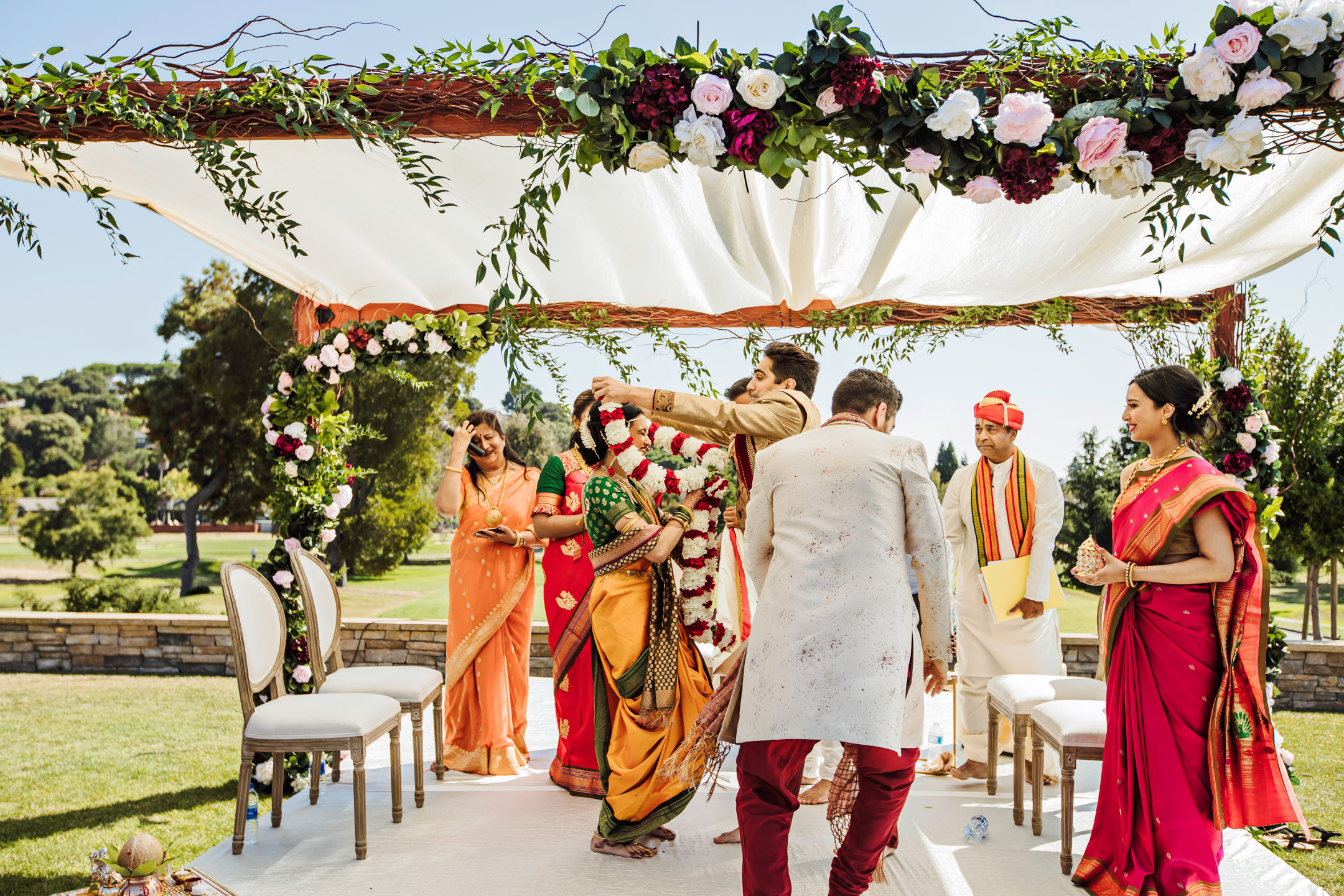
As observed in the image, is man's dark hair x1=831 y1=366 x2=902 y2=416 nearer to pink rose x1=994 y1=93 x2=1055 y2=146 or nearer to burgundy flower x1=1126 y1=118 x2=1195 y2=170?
pink rose x1=994 y1=93 x2=1055 y2=146

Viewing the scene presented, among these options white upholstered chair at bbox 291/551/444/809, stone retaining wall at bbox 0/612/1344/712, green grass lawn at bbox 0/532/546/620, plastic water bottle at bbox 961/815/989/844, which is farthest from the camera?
green grass lawn at bbox 0/532/546/620

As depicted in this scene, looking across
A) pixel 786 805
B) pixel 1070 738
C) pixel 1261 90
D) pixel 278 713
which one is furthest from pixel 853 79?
pixel 278 713

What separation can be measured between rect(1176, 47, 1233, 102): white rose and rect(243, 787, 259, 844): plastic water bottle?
4.24 metres

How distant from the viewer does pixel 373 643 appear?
25.6 feet

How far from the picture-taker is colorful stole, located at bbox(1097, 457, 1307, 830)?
3072 millimetres

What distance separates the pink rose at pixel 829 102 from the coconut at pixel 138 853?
2.85 m

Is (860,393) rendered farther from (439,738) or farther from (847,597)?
(439,738)

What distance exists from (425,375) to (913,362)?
9.22 metres

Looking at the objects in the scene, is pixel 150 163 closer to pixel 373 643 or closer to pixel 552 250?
pixel 552 250

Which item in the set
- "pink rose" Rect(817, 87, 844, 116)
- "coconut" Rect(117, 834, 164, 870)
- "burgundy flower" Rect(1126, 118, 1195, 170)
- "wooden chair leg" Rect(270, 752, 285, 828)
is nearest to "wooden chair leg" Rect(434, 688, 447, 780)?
"wooden chair leg" Rect(270, 752, 285, 828)

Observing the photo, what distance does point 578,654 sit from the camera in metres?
4.47

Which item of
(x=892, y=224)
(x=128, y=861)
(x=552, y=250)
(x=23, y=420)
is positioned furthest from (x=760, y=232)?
(x=23, y=420)

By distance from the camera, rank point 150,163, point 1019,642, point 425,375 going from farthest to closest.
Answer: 1. point 425,375
2. point 1019,642
3. point 150,163

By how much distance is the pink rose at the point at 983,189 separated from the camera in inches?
113
